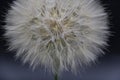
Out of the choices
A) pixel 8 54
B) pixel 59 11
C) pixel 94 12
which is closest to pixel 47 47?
pixel 59 11

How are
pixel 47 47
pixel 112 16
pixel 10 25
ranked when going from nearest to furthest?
pixel 47 47
pixel 10 25
pixel 112 16

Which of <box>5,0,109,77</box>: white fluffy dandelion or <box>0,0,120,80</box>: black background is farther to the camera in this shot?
<box>0,0,120,80</box>: black background

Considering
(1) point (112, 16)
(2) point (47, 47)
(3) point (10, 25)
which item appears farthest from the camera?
(1) point (112, 16)

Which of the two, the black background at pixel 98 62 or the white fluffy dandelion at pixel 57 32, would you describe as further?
the black background at pixel 98 62

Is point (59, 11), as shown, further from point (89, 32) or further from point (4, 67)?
point (4, 67)

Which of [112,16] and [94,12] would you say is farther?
[112,16]

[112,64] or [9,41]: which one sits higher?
[9,41]

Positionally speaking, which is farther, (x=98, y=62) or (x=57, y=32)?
(x=98, y=62)

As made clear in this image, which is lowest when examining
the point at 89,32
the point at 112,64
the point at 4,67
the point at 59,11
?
the point at 112,64
